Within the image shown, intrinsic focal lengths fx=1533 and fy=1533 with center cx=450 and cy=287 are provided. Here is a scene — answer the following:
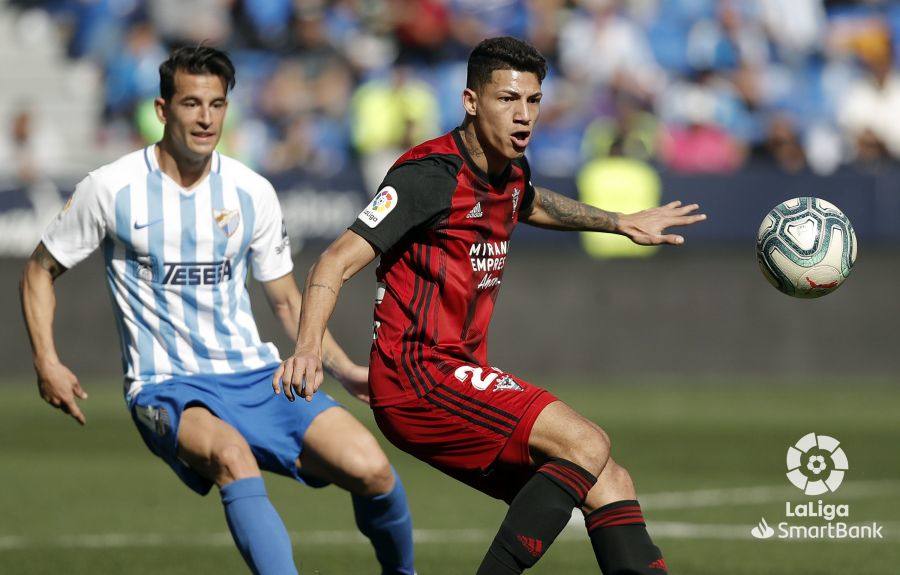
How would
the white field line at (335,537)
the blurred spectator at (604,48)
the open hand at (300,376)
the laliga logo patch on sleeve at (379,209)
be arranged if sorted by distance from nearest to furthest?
the open hand at (300,376), the laliga logo patch on sleeve at (379,209), the white field line at (335,537), the blurred spectator at (604,48)

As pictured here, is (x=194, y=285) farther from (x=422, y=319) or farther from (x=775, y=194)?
(x=775, y=194)

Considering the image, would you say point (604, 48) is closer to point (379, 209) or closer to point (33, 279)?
point (33, 279)

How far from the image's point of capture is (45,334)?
5992mm

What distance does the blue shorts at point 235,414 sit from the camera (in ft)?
19.3

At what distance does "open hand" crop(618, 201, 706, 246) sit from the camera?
19.5 ft

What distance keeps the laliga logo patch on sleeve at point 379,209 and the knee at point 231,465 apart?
1073mm

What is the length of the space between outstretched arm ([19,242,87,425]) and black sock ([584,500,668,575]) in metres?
2.01

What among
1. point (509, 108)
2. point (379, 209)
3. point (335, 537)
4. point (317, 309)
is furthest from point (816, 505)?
point (317, 309)

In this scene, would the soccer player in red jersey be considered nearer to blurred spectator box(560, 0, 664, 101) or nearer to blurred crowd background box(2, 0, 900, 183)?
blurred crowd background box(2, 0, 900, 183)

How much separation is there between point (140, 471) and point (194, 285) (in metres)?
4.52

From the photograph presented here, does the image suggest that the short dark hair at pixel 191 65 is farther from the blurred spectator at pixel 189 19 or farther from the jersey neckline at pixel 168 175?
the blurred spectator at pixel 189 19

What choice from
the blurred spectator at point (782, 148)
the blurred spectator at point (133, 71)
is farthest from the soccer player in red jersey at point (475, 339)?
the blurred spectator at point (133, 71)

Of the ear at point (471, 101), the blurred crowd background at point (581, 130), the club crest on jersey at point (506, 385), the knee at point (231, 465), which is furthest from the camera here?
the blurred crowd background at point (581, 130)

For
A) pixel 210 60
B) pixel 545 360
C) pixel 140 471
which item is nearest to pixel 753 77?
pixel 545 360
